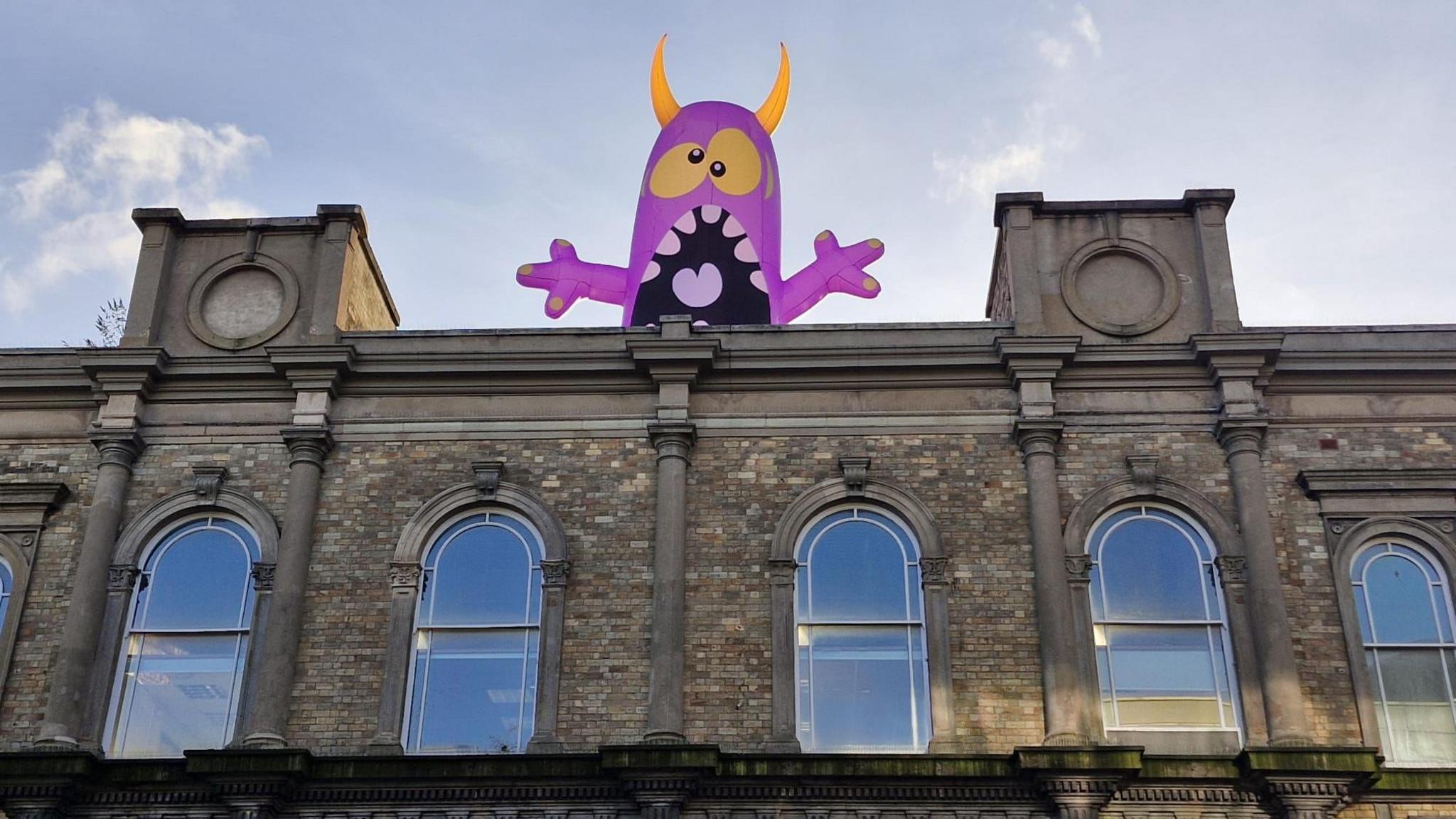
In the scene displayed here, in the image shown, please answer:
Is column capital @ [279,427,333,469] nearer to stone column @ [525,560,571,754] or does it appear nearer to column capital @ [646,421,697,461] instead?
stone column @ [525,560,571,754]

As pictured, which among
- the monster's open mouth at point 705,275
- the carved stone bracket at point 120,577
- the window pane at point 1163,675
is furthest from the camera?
the monster's open mouth at point 705,275

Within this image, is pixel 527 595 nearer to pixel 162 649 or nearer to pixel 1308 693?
pixel 162 649

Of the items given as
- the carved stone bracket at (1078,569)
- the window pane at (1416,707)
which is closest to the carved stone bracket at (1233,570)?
the carved stone bracket at (1078,569)

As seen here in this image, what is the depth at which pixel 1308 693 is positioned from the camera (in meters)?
15.8

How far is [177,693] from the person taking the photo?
1659 cm

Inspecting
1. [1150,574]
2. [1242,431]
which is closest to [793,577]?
[1150,574]

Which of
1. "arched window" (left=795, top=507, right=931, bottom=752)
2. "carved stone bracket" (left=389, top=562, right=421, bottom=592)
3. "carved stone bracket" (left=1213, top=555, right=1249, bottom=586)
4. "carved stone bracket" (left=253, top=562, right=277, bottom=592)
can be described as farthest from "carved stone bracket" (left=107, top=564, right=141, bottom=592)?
"carved stone bracket" (left=1213, top=555, right=1249, bottom=586)

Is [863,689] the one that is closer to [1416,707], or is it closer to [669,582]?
[669,582]

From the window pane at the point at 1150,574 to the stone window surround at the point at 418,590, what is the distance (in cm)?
583

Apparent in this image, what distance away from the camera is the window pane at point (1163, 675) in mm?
15961

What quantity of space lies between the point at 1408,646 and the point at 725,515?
23.8 ft

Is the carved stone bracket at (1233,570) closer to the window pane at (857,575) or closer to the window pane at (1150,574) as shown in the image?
the window pane at (1150,574)

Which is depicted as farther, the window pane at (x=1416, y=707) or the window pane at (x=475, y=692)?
the window pane at (x=475, y=692)

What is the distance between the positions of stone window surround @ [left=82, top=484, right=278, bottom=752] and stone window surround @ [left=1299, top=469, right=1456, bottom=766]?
1128 centimetres
